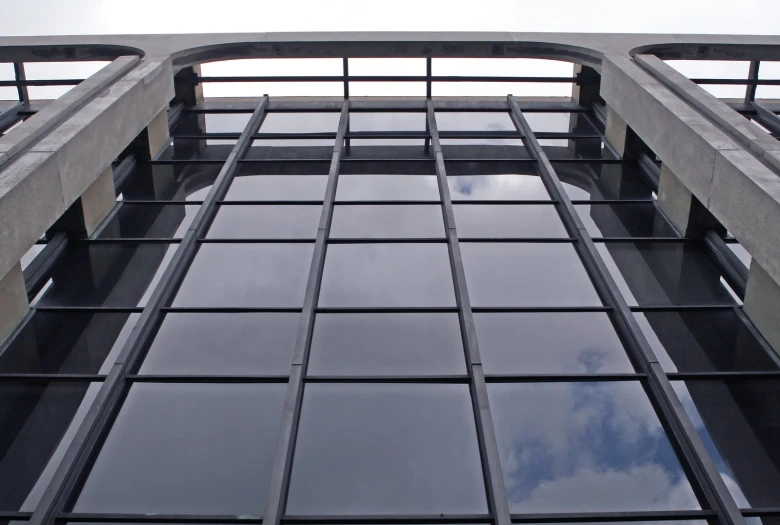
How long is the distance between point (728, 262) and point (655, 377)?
12.2ft

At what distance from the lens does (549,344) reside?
11.7 meters

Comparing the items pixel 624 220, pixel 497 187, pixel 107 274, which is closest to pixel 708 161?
pixel 624 220

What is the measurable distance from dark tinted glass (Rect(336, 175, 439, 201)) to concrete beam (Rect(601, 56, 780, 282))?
178 inches

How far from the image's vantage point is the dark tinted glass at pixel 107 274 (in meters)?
12.7

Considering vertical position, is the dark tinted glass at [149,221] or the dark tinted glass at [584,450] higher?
the dark tinted glass at [149,221]

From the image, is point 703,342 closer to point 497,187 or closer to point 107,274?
point 497,187

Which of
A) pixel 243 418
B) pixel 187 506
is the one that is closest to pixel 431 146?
pixel 243 418

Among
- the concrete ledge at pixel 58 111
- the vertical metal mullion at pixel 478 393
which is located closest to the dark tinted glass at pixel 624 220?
the vertical metal mullion at pixel 478 393

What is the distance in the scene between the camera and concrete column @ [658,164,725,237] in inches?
569

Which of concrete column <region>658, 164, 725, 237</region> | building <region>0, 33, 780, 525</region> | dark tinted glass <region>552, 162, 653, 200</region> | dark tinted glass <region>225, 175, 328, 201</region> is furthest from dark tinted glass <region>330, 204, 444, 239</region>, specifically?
concrete column <region>658, 164, 725, 237</region>

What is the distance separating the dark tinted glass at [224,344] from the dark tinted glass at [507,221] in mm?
4408

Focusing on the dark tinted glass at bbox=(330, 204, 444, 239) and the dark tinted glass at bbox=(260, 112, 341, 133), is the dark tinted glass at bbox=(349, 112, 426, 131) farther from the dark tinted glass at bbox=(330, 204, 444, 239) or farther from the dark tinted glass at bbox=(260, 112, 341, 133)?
the dark tinted glass at bbox=(330, 204, 444, 239)

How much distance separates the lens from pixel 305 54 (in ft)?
71.1

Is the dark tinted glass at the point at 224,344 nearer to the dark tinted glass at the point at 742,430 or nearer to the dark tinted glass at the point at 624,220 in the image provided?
the dark tinted glass at the point at 742,430
